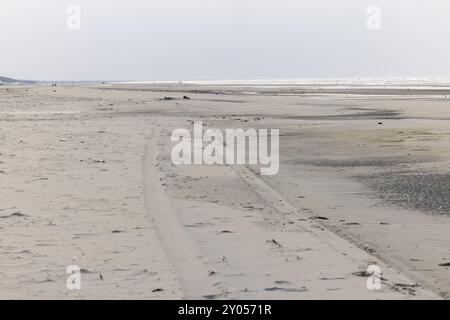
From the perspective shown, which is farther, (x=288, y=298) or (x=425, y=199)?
(x=425, y=199)

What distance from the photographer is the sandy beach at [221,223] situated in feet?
21.8

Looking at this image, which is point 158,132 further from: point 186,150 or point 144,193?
point 144,193

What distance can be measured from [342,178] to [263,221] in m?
5.10

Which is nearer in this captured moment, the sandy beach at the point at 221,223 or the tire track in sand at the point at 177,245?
the tire track in sand at the point at 177,245

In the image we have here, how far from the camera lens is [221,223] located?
371 inches

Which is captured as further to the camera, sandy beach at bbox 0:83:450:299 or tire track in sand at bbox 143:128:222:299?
sandy beach at bbox 0:83:450:299

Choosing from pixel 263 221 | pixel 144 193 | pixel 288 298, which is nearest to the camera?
pixel 288 298

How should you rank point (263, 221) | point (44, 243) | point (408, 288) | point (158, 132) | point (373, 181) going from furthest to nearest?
point (158, 132), point (373, 181), point (263, 221), point (44, 243), point (408, 288)

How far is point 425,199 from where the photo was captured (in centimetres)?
1184

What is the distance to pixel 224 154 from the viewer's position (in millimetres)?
17969

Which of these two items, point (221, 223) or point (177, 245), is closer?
point (177, 245)

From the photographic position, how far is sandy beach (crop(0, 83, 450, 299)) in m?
6.64

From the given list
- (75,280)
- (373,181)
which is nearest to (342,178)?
(373,181)

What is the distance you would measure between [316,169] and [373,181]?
6.90ft
